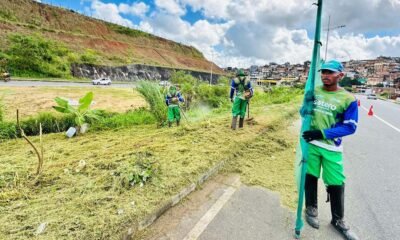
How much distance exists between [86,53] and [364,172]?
147ft

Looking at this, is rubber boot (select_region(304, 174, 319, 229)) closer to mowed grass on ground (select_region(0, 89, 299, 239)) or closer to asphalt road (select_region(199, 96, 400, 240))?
asphalt road (select_region(199, 96, 400, 240))

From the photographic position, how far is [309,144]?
2.83 metres

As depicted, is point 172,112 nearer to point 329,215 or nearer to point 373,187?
point 373,187

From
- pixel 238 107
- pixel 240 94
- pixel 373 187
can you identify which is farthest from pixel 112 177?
pixel 240 94

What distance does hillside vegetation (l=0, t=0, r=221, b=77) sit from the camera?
108 ft

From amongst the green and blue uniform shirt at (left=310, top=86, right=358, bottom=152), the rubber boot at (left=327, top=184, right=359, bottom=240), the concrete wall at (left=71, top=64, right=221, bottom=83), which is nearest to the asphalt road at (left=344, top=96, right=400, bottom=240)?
the rubber boot at (left=327, top=184, right=359, bottom=240)

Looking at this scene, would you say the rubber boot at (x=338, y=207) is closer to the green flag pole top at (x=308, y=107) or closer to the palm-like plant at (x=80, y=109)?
the green flag pole top at (x=308, y=107)

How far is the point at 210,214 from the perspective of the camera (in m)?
2.98

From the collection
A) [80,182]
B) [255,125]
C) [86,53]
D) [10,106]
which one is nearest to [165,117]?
[255,125]

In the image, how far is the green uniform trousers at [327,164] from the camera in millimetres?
2723

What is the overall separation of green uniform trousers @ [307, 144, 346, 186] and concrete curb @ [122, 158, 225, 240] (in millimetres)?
1574

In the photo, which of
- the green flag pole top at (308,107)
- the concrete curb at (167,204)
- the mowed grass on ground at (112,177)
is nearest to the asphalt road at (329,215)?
the green flag pole top at (308,107)

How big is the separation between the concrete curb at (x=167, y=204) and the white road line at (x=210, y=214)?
16.5 inches

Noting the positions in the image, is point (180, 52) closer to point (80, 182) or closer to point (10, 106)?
point (10, 106)
